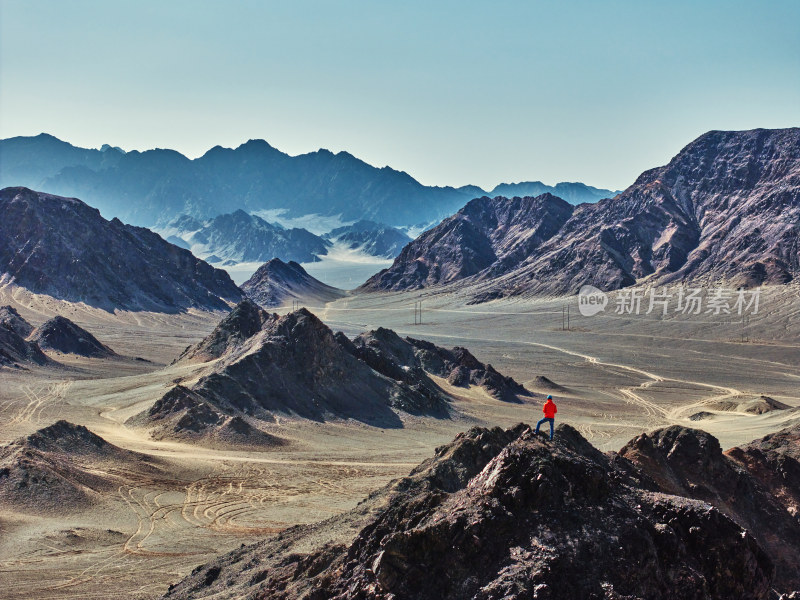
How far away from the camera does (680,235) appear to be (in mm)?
161625

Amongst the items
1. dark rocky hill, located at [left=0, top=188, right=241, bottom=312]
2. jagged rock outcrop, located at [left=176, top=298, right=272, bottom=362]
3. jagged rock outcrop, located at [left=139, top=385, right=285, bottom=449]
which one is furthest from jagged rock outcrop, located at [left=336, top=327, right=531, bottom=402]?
dark rocky hill, located at [left=0, top=188, right=241, bottom=312]

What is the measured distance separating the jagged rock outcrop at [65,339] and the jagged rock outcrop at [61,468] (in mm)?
42421

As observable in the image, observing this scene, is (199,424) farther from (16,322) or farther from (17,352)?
(16,322)

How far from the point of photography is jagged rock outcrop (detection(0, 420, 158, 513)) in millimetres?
23219

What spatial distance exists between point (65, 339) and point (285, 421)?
38242 mm

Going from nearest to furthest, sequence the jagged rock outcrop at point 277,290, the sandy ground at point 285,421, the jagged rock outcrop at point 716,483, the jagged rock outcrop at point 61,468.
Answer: the jagged rock outcrop at point 716,483, the sandy ground at point 285,421, the jagged rock outcrop at point 61,468, the jagged rock outcrop at point 277,290

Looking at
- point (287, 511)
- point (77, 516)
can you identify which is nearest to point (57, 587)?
point (77, 516)

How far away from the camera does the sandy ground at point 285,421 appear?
790 inches

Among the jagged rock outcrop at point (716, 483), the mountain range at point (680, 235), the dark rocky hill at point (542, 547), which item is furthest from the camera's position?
the mountain range at point (680, 235)

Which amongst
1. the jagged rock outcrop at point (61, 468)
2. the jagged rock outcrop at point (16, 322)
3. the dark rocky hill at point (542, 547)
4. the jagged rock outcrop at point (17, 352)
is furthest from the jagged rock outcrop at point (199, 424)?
the jagged rock outcrop at point (16, 322)

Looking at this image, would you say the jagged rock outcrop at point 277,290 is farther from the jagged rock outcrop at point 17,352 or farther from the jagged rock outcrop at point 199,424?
the jagged rock outcrop at point 199,424

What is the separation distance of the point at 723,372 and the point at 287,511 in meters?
67.9
